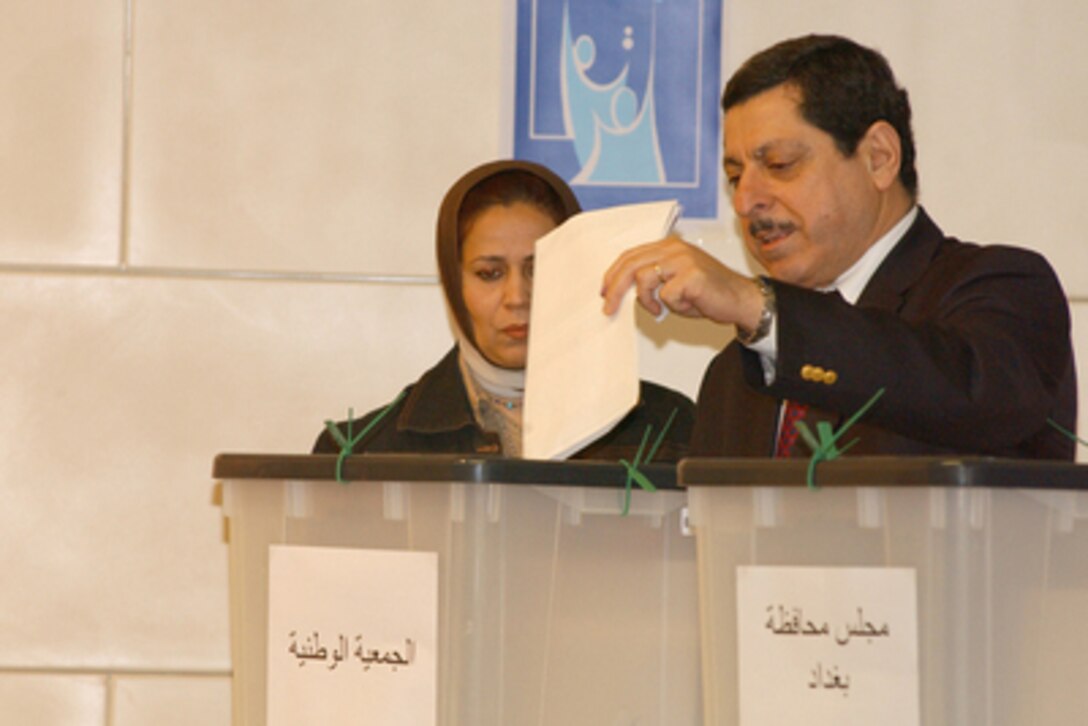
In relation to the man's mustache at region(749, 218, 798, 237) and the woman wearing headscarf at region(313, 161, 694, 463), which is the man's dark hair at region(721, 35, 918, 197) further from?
the woman wearing headscarf at region(313, 161, 694, 463)

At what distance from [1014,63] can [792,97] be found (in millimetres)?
796

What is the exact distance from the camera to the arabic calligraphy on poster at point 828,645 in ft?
3.23

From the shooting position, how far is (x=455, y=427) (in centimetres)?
194

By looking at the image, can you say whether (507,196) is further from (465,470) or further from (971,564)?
(971,564)

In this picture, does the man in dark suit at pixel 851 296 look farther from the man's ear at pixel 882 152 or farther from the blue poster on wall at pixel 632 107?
the blue poster on wall at pixel 632 107

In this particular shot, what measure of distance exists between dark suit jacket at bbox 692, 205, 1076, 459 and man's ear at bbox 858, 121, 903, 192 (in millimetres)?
210

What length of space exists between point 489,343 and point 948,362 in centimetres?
92

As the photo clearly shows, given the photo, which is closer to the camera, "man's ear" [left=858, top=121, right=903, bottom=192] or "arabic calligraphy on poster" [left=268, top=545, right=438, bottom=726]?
"arabic calligraphy on poster" [left=268, top=545, right=438, bottom=726]

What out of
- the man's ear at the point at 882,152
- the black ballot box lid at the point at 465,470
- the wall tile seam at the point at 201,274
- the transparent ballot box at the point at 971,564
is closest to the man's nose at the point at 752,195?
the man's ear at the point at 882,152

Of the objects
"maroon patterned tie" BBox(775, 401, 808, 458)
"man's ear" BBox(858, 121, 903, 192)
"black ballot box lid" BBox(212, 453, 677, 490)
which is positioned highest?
"man's ear" BBox(858, 121, 903, 192)

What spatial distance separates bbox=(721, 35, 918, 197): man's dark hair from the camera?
1.62 metres

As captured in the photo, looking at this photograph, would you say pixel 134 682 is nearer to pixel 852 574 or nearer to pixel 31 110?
pixel 31 110

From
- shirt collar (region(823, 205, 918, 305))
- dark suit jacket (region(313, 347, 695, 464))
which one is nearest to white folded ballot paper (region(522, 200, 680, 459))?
shirt collar (region(823, 205, 918, 305))

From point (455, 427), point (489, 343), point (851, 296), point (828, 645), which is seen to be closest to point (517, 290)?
point (489, 343)
